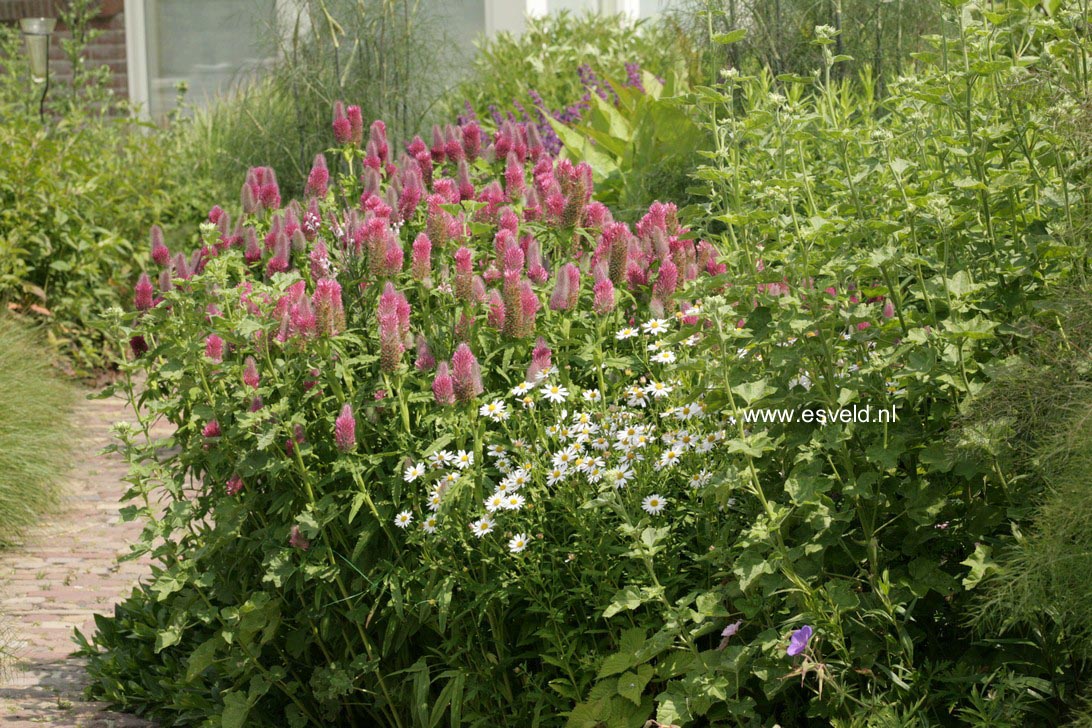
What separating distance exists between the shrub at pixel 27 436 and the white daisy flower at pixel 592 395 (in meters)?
3.01

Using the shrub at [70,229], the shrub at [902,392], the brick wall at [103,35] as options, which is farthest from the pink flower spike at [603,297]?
the brick wall at [103,35]

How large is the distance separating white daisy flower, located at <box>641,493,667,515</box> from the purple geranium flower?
0.42 meters

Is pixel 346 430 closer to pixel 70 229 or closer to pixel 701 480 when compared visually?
pixel 701 480

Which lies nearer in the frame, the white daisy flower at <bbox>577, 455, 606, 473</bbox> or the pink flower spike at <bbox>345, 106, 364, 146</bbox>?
the white daisy flower at <bbox>577, 455, 606, 473</bbox>

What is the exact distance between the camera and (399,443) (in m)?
2.88

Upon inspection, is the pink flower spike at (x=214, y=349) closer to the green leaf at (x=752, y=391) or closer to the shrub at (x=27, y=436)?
the green leaf at (x=752, y=391)

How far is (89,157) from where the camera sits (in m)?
8.67

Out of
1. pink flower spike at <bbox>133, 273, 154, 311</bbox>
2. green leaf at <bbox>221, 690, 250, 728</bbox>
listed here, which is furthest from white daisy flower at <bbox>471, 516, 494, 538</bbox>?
pink flower spike at <bbox>133, 273, 154, 311</bbox>

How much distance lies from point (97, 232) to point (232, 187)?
3.29 feet

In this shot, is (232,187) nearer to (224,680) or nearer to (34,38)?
(34,38)

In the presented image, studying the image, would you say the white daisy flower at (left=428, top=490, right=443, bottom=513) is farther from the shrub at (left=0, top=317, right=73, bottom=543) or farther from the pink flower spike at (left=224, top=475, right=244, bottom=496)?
the shrub at (left=0, top=317, right=73, bottom=543)

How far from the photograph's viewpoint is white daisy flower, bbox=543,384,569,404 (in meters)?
2.86

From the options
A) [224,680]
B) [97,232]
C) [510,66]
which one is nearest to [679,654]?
[224,680]

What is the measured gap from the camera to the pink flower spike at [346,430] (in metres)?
2.78
